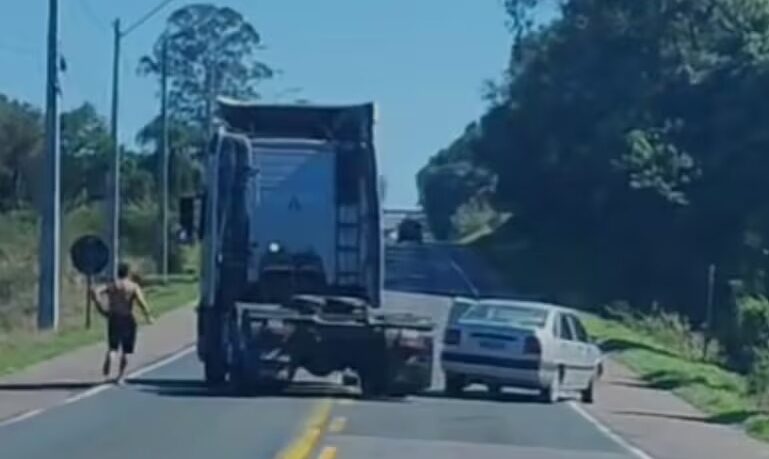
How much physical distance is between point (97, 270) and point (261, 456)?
25.9 meters

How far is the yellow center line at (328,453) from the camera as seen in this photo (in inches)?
925

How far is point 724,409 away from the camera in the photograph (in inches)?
1519

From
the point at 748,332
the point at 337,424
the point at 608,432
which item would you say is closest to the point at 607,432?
the point at 608,432

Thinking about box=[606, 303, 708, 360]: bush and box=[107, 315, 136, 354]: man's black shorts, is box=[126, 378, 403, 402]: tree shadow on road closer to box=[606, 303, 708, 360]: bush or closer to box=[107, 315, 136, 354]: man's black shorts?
box=[107, 315, 136, 354]: man's black shorts

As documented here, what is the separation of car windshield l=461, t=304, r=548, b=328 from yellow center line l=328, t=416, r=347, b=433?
723cm

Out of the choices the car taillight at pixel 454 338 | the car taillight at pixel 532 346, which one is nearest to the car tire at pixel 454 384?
the car taillight at pixel 454 338

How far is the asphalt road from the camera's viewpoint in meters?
24.3

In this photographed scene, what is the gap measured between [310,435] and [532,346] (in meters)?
10.1

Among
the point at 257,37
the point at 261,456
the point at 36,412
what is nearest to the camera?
the point at 261,456

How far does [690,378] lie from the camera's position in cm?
4638

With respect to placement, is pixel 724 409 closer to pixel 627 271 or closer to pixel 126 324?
pixel 126 324

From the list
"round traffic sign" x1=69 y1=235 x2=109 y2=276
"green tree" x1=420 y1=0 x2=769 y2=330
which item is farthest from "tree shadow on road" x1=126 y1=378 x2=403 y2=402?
"green tree" x1=420 y1=0 x2=769 y2=330

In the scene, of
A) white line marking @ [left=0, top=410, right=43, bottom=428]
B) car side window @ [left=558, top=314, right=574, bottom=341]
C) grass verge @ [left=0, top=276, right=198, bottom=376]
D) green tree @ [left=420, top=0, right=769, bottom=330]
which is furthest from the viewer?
green tree @ [left=420, top=0, right=769, bottom=330]

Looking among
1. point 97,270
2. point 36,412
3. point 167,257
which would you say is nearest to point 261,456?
point 36,412
